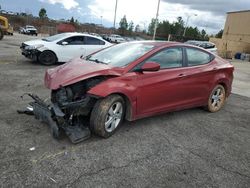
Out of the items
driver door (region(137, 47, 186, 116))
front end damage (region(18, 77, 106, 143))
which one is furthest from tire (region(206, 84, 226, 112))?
front end damage (region(18, 77, 106, 143))

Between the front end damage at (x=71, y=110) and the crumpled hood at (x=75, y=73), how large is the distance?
0.37 ft

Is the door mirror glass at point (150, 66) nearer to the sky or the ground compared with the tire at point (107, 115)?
nearer to the sky

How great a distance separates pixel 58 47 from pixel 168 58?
6.61 meters

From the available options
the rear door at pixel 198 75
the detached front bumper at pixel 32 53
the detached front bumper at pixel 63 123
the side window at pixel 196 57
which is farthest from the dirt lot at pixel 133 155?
the detached front bumper at pixel 32 53

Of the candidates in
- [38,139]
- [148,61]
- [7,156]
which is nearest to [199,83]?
[148,61]

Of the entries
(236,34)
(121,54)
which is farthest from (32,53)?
(236,34)

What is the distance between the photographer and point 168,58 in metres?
4.64

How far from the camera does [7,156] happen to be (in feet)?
10.3

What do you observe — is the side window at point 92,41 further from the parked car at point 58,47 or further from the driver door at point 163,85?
the driver door at point 163,85

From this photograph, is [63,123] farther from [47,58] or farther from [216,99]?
[47,58]

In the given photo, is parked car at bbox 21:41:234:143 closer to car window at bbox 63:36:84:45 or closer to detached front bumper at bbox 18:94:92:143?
detached front bumper at bbox 18:94:92:143

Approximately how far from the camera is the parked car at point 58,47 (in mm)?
9750

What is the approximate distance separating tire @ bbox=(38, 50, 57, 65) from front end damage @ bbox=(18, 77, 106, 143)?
21.1 feet

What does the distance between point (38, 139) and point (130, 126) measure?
Result: 1604mm
